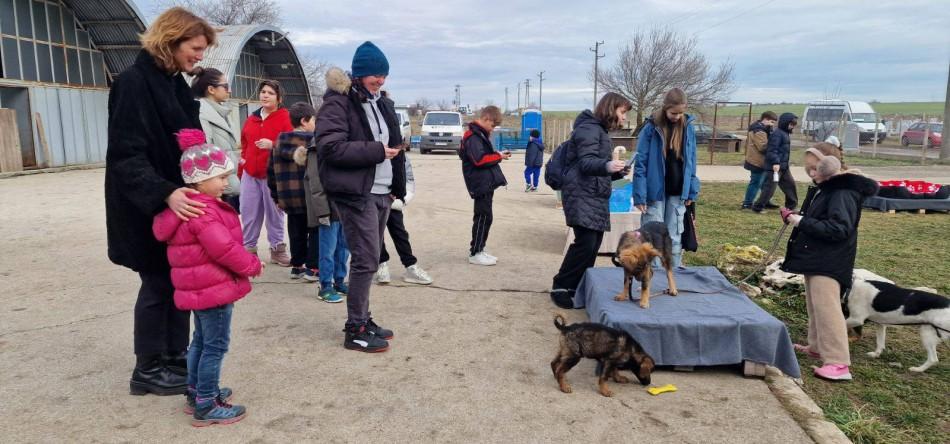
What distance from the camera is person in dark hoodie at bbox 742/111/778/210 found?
10.5 m

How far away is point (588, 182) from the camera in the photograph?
4902 mm

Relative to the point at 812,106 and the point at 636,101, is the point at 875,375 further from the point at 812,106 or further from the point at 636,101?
the point at 636,101

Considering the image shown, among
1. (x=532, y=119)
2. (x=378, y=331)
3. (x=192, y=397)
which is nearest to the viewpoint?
(x=192, y=397)

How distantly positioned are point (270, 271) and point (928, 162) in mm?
25355

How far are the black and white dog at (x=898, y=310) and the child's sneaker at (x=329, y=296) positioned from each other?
3.92m

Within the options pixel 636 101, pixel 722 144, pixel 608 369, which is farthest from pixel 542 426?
pixel 636 101

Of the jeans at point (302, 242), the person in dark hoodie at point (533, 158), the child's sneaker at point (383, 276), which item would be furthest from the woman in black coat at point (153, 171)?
the person in dark hoodie at point (533, 158)

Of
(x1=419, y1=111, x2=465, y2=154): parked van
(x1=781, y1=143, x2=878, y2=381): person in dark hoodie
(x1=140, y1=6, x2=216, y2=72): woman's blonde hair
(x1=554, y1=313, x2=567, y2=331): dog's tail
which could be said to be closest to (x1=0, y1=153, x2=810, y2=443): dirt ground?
(x1=554, y1=313, x2=567, y2=331): dog's tail

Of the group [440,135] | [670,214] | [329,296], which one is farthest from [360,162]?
[440,135]

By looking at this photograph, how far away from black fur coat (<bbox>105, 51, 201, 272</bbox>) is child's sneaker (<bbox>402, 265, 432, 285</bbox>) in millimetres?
2825

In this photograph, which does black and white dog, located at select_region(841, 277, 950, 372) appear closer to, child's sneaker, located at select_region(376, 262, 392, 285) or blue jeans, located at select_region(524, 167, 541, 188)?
child's sneaker, located at select_region(376, 262, 392, 285)

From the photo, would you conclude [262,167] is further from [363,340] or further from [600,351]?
[600,351]

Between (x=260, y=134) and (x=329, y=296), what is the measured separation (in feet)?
6.31

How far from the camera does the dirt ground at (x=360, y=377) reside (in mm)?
2996
